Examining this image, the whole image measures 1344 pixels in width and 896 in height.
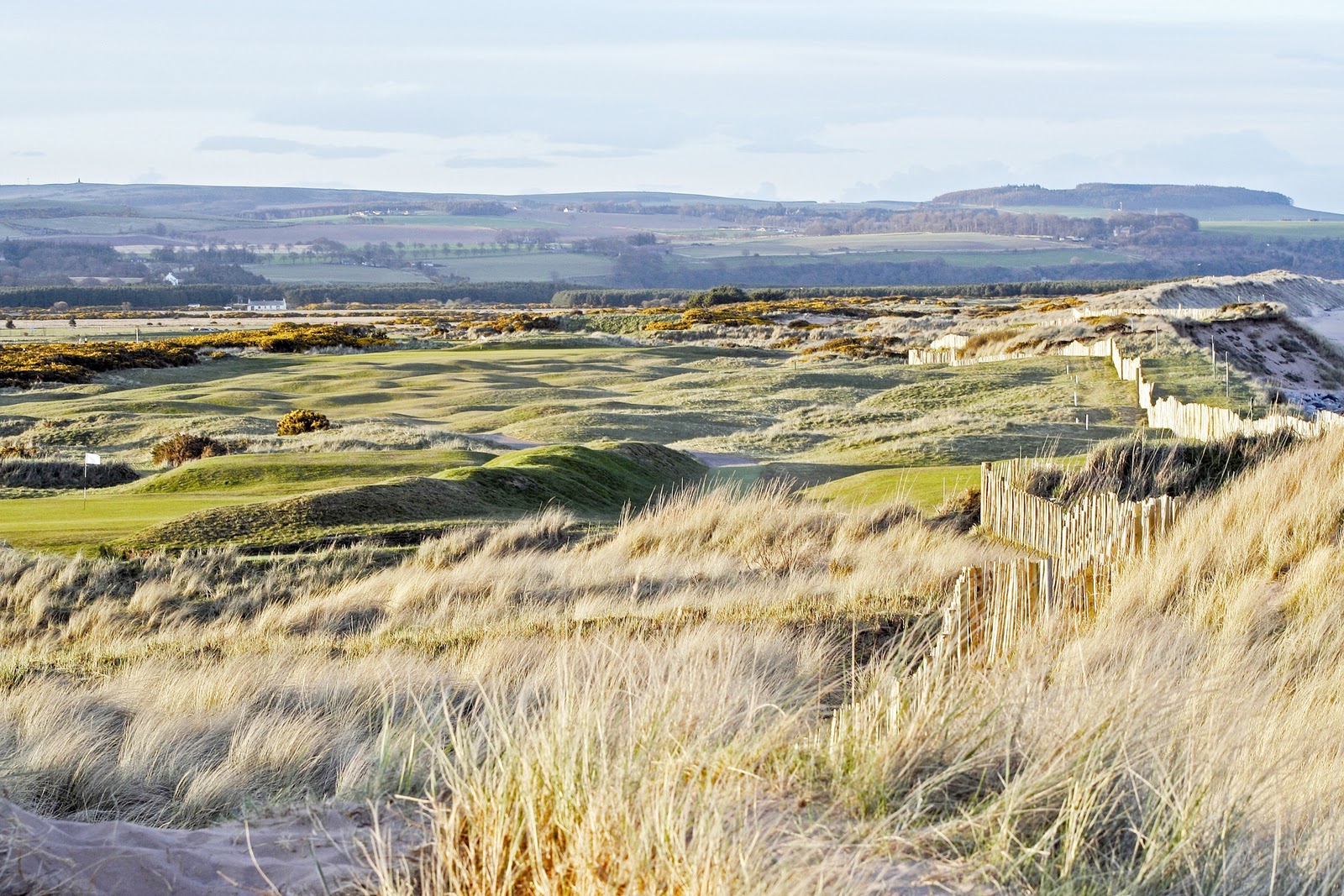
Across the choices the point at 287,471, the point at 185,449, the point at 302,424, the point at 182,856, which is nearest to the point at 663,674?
the point at 182,856

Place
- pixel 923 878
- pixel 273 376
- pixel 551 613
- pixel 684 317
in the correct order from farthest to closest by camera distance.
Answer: pixel 684 317, pixel 273 376, pixel 551 613, pixel 923 878

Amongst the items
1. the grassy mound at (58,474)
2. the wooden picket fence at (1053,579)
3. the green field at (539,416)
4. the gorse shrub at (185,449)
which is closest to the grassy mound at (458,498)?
the green field at (539,416)

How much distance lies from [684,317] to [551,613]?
7102cm

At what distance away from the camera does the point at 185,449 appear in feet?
83.7

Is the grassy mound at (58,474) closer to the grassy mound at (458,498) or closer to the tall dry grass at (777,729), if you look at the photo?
the grassy mound at (458,498)

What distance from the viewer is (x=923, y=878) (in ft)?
10.6

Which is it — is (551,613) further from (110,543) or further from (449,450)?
(449,450)

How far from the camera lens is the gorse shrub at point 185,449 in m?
25.3

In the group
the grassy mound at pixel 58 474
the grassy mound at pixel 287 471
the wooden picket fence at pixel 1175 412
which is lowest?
the grassy mound at pixel 58 474

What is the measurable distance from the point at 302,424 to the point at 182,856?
26.7 metres

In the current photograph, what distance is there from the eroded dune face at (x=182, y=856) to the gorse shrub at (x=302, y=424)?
25570 millimetres

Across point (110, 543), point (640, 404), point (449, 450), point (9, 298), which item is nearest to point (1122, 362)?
point (640, 404)

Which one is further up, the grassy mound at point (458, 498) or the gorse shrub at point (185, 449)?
the grassy mound at point (458, 498)

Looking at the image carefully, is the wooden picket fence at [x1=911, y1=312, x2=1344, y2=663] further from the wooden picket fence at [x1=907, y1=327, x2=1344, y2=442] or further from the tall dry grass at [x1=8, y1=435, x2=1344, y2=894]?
the wooden picket fence at [x1=907, y1=327, x2=1344, y2=442]
